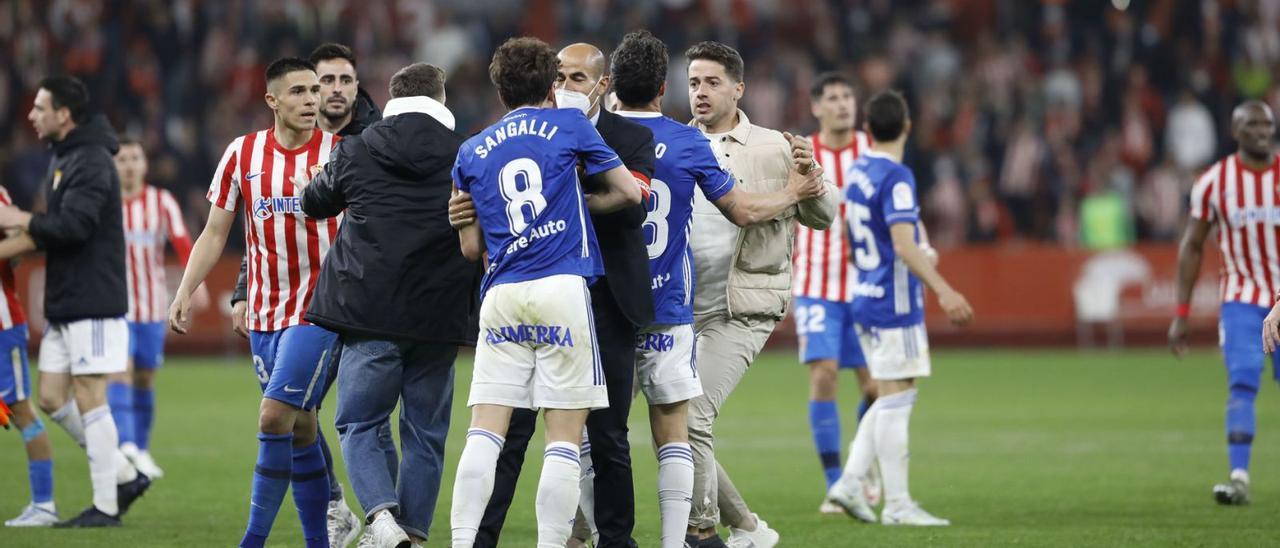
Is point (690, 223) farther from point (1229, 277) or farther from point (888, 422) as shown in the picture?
point (1229, 277)

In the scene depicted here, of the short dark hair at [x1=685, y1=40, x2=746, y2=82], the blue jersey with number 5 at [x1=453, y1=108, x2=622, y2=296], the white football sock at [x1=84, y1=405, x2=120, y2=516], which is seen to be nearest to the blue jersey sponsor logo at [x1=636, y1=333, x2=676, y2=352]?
the blue jersey with number 5 at [x1=453, y1=108, x2=622, y2=296]

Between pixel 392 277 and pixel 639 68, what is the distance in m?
1.38

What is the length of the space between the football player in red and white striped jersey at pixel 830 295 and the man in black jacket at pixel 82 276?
410 centimetres

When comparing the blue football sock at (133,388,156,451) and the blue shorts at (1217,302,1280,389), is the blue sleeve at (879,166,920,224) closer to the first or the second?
the blue shorts at (1217,302,1280,389)

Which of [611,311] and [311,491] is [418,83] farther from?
[311,491]

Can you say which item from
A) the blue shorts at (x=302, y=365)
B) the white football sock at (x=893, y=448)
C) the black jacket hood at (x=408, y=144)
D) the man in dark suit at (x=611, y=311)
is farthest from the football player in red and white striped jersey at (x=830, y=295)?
the blue shorts at (x=302, y=365)

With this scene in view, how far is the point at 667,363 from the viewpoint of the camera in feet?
22.8

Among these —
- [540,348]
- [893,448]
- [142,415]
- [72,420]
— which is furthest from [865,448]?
[142,415]

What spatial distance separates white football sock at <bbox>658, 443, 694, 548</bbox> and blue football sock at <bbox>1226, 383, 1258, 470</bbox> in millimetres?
4537

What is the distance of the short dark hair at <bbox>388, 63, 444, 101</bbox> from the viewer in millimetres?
7066

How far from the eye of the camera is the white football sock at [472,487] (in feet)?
20.8

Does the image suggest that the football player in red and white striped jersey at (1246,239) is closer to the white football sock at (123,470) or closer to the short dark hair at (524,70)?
the short dark hair at (524,70)

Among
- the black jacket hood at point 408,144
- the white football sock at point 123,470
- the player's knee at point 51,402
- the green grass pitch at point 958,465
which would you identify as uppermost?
the black jacket hood at point 408,144

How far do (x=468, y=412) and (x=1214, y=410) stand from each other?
275 inches
